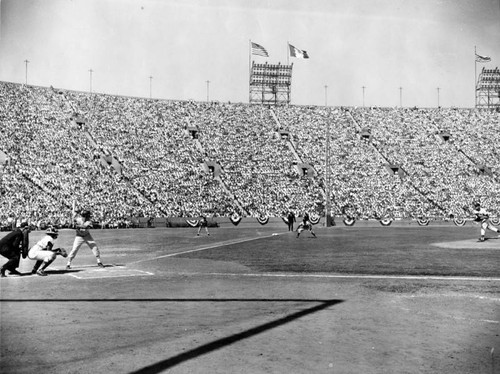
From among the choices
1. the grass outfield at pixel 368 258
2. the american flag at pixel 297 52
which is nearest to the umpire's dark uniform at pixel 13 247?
the grass outfield at pixel 368 258

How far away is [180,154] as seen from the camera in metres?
52.6

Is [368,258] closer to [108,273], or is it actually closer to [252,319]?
[108,273]

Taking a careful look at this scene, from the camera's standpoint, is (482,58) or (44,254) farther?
(482,58)

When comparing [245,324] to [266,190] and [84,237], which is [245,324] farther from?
[266,190]

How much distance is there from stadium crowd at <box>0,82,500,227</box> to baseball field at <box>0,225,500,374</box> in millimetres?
27934

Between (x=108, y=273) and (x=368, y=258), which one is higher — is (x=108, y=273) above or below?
above

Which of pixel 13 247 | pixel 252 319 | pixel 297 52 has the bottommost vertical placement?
pixel 252 319

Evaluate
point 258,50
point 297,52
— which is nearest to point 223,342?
point 297,52

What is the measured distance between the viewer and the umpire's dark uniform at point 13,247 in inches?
529

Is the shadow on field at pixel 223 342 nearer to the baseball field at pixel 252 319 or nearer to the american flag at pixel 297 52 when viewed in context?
the baseball field at pixel 252 319

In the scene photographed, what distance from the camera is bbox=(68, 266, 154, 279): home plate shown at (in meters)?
13.2

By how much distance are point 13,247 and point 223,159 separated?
131 feet

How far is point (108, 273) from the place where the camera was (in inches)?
541

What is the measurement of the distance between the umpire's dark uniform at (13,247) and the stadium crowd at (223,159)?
24.7 m
